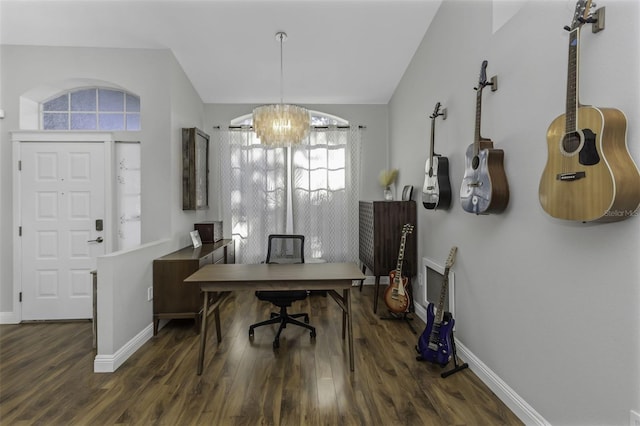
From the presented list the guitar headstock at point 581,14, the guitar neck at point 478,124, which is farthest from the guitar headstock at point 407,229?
the guitar headstock at point 581,14

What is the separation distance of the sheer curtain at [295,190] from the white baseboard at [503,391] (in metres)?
Result: 2.60

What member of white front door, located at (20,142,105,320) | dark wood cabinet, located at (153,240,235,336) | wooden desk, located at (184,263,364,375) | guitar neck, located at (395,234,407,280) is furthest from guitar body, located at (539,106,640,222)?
white front door, located at (20,142,105,320)

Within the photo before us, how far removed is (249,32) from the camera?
10.2 ft

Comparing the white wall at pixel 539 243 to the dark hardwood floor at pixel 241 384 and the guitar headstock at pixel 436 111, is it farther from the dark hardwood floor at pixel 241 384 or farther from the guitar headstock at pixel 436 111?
the dark hardwood floor at pixel 241 384

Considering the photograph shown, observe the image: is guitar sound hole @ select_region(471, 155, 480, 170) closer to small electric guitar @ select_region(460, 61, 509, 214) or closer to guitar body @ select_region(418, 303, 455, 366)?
small electric guitar @ select_region(460, 61, 509, 214)

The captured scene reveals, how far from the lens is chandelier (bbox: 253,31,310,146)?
2969 mm

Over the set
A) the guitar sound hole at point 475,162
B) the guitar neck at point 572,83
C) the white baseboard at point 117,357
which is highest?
the guitar neck at point 572,83

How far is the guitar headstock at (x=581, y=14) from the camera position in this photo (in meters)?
1.29

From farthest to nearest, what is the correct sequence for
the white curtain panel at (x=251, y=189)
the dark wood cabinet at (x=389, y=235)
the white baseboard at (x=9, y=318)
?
the white curtain panel at (x=251, y=189) → the dark wood cabinet at (x=389, y=235) → the white baseboard at (x=9, y=318)

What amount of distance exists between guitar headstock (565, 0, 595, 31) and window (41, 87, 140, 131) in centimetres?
403

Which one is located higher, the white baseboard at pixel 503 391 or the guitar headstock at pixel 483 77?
the guitar headstock at pixel 483 77

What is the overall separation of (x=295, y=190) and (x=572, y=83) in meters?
3.73

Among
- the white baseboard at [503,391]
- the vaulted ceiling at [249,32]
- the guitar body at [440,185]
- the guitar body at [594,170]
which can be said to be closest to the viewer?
the guitar body at [594,170]

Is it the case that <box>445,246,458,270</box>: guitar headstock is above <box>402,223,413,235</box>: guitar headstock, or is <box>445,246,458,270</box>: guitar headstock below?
below
